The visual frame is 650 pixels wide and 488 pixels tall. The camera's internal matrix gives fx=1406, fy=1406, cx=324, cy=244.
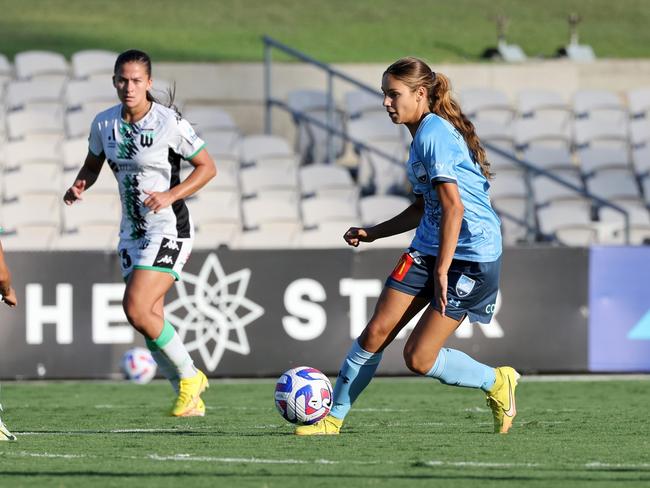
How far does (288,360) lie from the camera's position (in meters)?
13.2

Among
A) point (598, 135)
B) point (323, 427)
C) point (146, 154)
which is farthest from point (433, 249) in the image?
point (598, 135)

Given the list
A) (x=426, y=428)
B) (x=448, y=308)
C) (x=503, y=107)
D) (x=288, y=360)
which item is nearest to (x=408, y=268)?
(x=448, y=308)

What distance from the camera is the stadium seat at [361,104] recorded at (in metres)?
18.5

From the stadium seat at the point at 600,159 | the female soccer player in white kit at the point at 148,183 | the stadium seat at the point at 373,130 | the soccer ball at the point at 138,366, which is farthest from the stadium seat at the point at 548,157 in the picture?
the female soccer player in white kit at the point at 148,183

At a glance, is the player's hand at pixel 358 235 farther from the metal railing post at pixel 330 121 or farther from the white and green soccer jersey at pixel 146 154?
the metal railing post at pixel 330 121

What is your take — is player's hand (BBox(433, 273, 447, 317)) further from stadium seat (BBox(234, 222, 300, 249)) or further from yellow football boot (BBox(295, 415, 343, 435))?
stadium seat (BBox(234, 222, 300, 249))

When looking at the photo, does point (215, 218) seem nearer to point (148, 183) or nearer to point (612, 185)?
point (612, 185)

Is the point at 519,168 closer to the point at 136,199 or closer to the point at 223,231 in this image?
the point at 223,231

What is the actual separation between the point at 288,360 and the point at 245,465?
6.92m

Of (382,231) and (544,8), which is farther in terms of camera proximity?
(544,8)

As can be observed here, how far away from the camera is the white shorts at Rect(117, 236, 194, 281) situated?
852 centimetres

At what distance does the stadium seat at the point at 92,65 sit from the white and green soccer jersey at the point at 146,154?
991cm

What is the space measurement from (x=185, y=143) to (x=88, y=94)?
9.41 meters

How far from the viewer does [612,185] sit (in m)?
18.0
